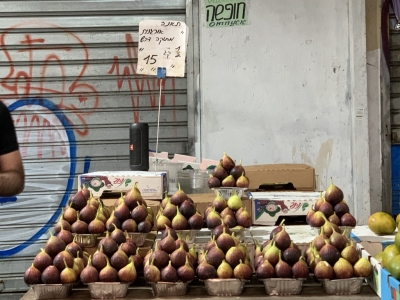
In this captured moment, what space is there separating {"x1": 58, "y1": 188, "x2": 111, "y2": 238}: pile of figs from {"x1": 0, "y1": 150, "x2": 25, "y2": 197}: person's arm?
35cm

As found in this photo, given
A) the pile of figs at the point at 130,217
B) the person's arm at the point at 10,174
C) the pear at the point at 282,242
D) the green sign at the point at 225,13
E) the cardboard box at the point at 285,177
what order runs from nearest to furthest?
the pear at the point at 282,242 < the pile of figs at the point at 130,217 < the person's arm at the point at 10,174 < the cardboard box at the point at 285,177 < the green sign at the point at 225,13

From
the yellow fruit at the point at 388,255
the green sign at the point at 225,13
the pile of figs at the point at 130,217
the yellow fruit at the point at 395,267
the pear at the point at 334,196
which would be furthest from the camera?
the green sign at the point at 225,13

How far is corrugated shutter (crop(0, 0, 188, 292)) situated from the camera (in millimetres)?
5855

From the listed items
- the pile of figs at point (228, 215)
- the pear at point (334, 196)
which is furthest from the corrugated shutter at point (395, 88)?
the pile of figs at point (228, 215)

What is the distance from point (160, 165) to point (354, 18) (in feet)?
8.32

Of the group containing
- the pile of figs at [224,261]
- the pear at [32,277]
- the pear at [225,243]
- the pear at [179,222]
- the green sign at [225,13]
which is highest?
the green sign at [225,13]

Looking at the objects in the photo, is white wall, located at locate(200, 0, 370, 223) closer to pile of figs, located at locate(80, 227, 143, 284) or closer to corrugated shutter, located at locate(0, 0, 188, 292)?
corrugated shutter, located at locate(0, 0, 188, 292)

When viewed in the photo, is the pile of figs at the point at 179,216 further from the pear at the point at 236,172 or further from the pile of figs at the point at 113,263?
the pear at the point at 236,172

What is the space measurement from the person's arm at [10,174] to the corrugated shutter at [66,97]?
2605mm

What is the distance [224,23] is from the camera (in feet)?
19.1

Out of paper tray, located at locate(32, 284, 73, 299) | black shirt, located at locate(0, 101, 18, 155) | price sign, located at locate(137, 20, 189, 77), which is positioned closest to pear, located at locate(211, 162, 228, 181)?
price sign, located at locate(137, 20, 189, 77)

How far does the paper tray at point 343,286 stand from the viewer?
2527 mm

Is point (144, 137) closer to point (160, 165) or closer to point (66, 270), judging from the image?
point (160, 165)

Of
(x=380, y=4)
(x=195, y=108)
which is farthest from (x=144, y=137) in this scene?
(x=380, y=4)
